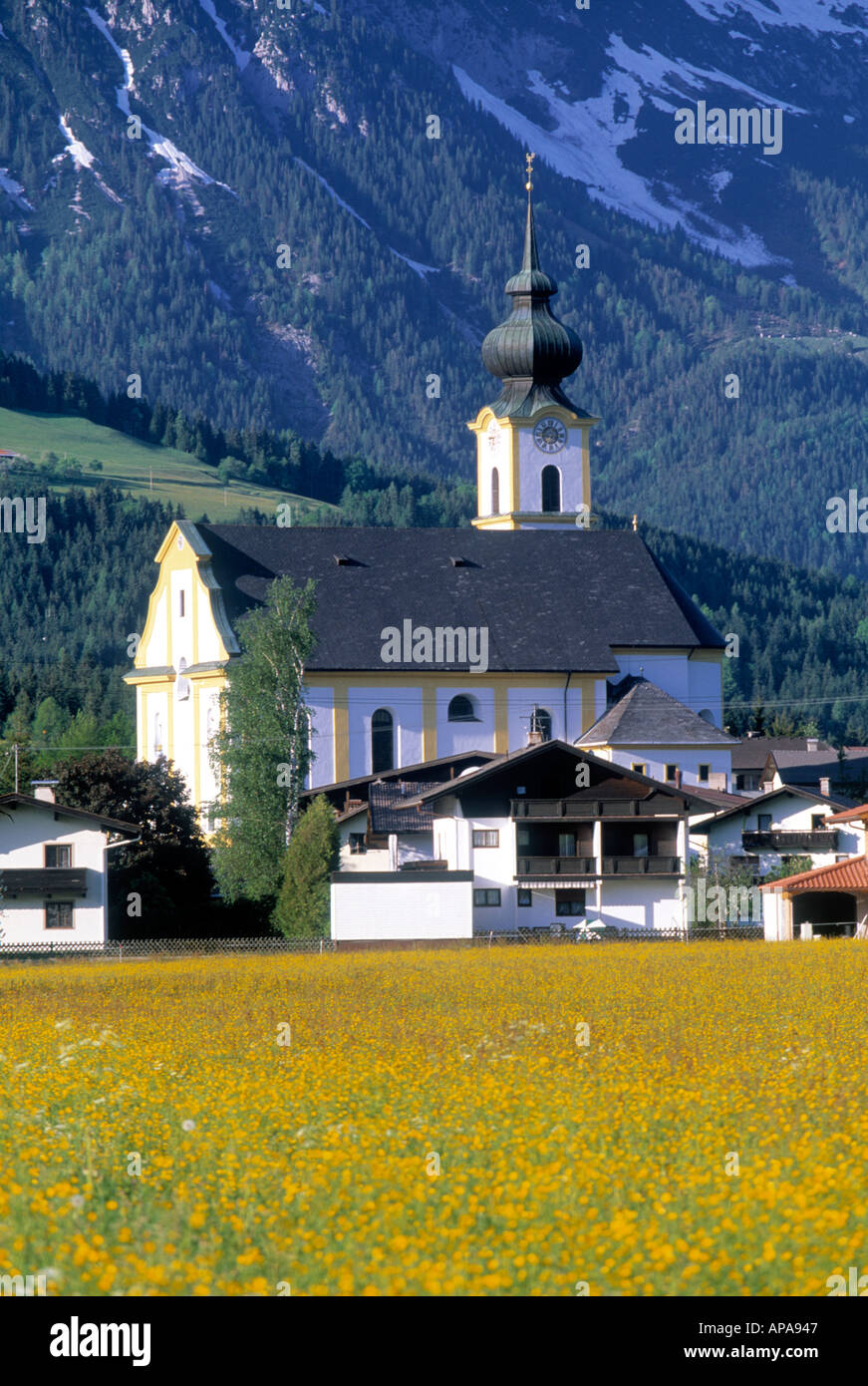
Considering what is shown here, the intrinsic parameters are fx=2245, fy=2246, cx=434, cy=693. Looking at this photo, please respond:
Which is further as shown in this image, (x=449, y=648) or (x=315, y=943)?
(x=449, y=648)

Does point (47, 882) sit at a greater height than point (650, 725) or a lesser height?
lesser

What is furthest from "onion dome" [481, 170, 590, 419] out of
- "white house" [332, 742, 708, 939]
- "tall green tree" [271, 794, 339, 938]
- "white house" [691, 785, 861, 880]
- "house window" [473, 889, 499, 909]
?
"tall green tree" [271, 794, 339, 938]

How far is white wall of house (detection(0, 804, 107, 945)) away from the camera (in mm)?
56562

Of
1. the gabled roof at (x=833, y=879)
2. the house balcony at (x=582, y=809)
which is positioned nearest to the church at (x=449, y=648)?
the house balcony at (x=582, y=809)

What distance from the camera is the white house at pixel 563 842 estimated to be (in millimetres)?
61281

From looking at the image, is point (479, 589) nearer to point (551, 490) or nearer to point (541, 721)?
point (541, 721)

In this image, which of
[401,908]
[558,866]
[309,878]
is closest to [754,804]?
[558,866]

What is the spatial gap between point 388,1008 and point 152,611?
55225mm

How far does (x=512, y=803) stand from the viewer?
61.9 metres

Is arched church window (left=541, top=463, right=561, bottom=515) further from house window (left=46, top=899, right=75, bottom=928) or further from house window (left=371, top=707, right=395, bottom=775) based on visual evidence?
house window (left=46, top=899, right=75, bottom=928)

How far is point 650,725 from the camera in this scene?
245 ft

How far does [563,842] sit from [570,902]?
1794mm
